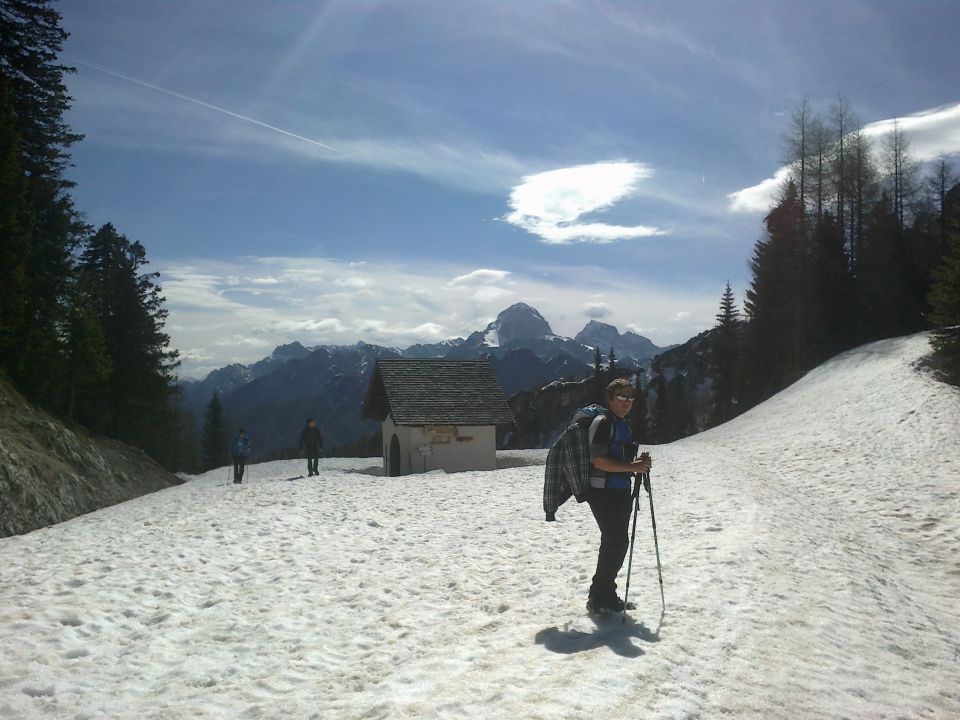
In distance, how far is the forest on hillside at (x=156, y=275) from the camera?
2595 centimetres

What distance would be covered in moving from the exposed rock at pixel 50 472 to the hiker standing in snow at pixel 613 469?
15.6 m

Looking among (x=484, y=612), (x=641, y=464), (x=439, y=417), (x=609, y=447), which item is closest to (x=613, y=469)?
(x=609, y=447)

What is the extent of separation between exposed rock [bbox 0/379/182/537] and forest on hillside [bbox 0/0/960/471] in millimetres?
3333

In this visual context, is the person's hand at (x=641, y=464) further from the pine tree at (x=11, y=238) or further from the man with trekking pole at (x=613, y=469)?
the pine tree at (x=11, y=238)

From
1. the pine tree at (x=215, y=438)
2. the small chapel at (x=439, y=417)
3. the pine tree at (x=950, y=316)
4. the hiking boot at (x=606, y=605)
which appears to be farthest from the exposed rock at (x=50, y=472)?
the pine tree at (x=215, y=438)

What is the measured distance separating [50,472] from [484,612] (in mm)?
18371

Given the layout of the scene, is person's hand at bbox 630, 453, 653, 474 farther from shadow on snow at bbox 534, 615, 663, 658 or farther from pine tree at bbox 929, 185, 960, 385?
pine tree at bbox 929, 185, 960, 385

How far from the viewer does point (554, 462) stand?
22.9ft

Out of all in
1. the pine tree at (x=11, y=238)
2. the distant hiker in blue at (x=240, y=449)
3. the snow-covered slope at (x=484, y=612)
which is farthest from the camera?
the distant hiker in blue at (x=240, y=449)

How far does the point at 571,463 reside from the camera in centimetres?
673

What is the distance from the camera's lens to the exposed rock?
1672 cm

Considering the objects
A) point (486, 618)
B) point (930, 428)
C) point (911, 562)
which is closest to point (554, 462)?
point (486, 618)

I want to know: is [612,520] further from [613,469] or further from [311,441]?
[311,441]

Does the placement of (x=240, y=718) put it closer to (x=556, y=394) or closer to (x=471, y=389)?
(x=471, y=389)
